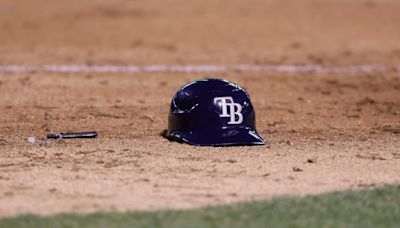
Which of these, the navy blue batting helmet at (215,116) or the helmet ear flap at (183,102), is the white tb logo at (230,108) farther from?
the helmet ear flap at (183,102)

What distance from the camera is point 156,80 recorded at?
11922mm

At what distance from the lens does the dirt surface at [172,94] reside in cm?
654

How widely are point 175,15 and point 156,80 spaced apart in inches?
232

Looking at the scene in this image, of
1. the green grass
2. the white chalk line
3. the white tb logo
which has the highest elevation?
the white tb logo

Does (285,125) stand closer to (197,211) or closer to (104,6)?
(197,211)

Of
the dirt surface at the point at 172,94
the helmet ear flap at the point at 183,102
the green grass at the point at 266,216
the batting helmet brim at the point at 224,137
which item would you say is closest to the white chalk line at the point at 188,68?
the dirt surface at the point at 172,94

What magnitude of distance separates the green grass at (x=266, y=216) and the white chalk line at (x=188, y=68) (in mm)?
6766

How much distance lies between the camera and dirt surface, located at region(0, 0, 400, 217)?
21.4ft

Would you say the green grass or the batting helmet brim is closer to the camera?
the green grass

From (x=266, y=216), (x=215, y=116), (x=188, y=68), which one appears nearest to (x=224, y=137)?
(x=215, y=116)

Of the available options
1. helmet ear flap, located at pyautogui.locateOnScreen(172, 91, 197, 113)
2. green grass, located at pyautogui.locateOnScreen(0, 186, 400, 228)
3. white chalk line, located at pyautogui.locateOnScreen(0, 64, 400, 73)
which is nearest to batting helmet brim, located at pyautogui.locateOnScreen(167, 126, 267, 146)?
helmet ear flap, located at pyautogui.locateOnScreen(172, 91, 197, 113)

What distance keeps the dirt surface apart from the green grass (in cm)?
22

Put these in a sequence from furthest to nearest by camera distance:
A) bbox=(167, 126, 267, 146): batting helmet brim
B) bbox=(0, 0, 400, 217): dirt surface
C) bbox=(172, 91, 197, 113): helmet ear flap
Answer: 1. bbox=(172, 91, 197, 113): helmet ear flap
2. bbox=(167, 126, 267, 146): batting helmet brim
3. bbox=(0, 0, 400, 217): dirt surface

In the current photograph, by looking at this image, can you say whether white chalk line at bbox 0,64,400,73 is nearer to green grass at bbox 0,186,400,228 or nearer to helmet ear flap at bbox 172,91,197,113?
helmet ear flap at bbox 172,91,197,113
